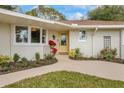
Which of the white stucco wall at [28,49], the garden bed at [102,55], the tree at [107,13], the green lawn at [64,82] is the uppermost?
the tree at [107,13]

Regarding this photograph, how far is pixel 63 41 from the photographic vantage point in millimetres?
25875

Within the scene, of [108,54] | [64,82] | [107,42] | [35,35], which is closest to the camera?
[64,82]

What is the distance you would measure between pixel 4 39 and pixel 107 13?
105 feet

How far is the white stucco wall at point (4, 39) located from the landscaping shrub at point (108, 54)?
8.32 m

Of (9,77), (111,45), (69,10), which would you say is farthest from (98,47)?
(69,10)

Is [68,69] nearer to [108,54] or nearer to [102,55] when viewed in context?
[108,54]

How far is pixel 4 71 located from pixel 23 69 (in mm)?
1246

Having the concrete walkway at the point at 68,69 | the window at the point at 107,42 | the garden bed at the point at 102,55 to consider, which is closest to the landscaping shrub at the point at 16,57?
the concrete walkway at the point at 68,69

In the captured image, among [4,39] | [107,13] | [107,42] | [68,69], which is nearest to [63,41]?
[107,42]

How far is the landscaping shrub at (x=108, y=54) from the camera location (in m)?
20.9

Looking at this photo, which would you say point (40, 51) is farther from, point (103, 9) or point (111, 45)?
point (103, 9)

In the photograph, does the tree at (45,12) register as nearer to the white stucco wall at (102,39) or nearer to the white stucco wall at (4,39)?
the white stucco wall at (102,39)

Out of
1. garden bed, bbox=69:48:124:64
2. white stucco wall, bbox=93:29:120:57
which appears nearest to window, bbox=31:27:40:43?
garden bed, bbox=69:48:124:64
